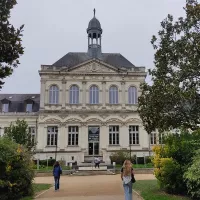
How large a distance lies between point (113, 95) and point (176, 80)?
2879 cm

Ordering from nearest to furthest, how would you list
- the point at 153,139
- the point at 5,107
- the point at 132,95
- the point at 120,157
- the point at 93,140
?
the point at 120,157 < the point at 93,140 < the point at 153,139 < the point at 132,95 < the point at 5,107

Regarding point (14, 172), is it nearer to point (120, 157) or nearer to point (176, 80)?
point (176, 80)

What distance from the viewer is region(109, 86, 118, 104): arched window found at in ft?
143

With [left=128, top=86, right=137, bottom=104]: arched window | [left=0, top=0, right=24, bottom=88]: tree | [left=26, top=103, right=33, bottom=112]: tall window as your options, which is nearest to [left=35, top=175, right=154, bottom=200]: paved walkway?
[left=0, top=0, right=24, bottom=88]: tree

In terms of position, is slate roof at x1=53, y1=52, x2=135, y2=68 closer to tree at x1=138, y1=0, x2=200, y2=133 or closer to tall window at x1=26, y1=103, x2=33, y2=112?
tall window at x1=26, y1=103, x2=33, y2=112

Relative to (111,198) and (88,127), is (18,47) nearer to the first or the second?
(111,198)

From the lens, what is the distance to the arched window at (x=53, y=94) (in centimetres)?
4303

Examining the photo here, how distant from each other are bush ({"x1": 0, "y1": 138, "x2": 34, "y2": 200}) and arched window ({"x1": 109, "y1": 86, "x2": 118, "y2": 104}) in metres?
29.9

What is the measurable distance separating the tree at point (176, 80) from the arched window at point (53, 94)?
1097 inches

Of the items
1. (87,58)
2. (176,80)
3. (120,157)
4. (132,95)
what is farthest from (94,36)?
(176,80)

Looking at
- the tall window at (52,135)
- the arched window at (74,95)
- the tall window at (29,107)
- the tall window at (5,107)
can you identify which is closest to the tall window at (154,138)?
the arched window at (74,95)

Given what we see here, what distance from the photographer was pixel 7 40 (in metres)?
8.64

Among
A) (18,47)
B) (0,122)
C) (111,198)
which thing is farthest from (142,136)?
(18,47)

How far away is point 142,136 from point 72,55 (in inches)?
701
